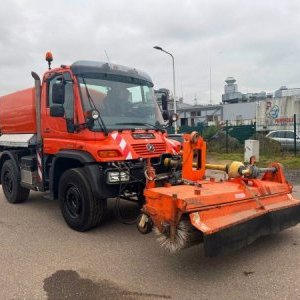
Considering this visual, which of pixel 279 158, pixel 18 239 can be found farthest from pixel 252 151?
pixel 18 239

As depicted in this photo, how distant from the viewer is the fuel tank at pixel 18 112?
7.79 metres

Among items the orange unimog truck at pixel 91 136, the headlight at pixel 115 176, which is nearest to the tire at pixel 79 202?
the orange unimog truck at pixel 91 136

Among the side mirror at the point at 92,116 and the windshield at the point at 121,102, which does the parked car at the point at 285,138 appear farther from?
the side mirror at the point at 92,116

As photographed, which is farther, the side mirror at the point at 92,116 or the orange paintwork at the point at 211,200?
the side mirror at the point at 92,116

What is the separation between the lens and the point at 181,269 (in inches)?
191

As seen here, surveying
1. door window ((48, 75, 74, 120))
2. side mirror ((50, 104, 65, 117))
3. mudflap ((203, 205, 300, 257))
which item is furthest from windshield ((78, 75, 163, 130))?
mudflap ((203, 205, 300, 257))

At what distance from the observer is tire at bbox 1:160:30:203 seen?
8.57 metres

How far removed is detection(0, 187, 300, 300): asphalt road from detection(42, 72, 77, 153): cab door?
1.49m

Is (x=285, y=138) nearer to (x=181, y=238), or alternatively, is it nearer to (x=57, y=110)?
(x=57, y=110)

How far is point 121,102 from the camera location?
22.4 feet

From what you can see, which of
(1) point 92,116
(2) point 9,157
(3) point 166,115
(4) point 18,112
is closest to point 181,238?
(1) point 92,116

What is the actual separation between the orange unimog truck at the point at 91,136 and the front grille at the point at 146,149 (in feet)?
0.05

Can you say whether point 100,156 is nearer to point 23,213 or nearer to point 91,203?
point 91,203

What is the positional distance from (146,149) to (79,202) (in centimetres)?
136
